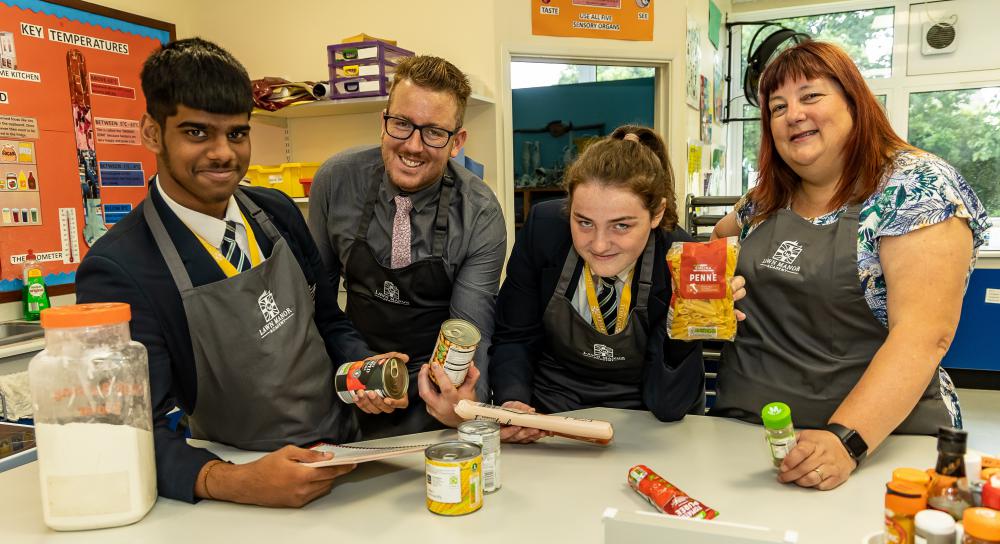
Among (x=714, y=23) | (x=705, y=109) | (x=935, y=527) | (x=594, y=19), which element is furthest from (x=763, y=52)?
(x=935, y=527)

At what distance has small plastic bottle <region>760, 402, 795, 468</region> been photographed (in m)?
1.27

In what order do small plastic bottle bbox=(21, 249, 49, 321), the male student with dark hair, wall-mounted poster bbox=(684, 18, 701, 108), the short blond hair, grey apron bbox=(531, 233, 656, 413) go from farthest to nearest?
wall-mounted poster bbox=(684, 18, 701, 108) → small plastic bottle bbox=(21, 249, 49, 321) → the short blond hair → grey apron bbox=(531, 233, 656, 413) → the male student with dark hair

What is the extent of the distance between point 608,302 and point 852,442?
68 cm

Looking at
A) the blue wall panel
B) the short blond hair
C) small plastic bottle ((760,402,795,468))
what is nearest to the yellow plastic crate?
the short blond hair

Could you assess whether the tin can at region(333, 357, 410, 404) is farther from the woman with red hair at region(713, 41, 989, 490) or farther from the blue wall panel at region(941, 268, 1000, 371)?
the blue wall panel at region(941, 268, 1000, 371)

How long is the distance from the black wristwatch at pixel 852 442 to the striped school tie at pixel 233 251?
132 cm

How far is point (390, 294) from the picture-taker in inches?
83.1

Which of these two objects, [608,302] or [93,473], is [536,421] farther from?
[93,473]

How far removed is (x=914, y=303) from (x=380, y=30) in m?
3.24

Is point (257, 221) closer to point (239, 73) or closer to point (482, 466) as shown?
point (239, 73)

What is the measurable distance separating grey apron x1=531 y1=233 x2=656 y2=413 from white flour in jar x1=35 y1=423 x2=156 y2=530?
104cm

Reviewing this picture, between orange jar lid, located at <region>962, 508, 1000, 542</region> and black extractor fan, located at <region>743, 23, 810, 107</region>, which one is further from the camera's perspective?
black extractor fan, located at <region>743, 23, 810, 107</region>

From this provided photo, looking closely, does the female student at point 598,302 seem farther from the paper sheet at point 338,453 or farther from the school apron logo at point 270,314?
the school apron logo at point 270,314

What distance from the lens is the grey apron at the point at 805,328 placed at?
5.27 feet
